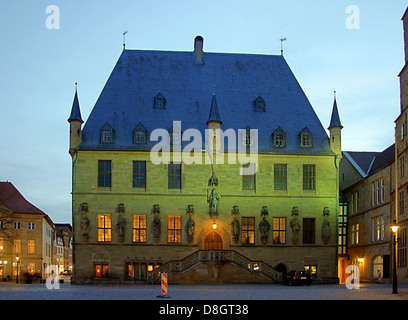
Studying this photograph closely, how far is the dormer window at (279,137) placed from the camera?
49500mm

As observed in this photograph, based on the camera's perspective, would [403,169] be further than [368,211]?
No

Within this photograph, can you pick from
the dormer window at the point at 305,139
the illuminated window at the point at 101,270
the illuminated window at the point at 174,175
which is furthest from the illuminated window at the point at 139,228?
the dormer window at the point at 305,139

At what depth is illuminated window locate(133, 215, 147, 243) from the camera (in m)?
47.6

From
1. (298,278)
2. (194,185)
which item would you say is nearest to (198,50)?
(194,185)

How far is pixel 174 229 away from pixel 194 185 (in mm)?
3442

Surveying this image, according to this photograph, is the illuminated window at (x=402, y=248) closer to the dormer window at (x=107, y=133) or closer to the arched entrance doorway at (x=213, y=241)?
the arched entrance doorway at (x=213, y=241)

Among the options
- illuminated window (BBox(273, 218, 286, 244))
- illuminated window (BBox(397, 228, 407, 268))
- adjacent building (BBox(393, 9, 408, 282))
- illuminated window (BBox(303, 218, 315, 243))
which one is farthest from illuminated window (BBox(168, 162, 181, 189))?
illuminated window (BBox(397, 228, 407, 268))

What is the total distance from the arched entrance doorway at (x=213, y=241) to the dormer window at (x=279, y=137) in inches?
313

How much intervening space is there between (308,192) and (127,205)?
1316 centimetres

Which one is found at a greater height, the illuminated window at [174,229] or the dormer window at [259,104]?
the dormer window at [259,104]

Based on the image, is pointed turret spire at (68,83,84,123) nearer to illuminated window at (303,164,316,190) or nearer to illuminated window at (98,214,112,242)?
illuminated window at (98,214,112,242)

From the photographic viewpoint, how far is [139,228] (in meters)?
47.7

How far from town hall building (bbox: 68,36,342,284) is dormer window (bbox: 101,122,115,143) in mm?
72

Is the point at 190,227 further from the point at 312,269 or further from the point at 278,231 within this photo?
the point at 312,269
